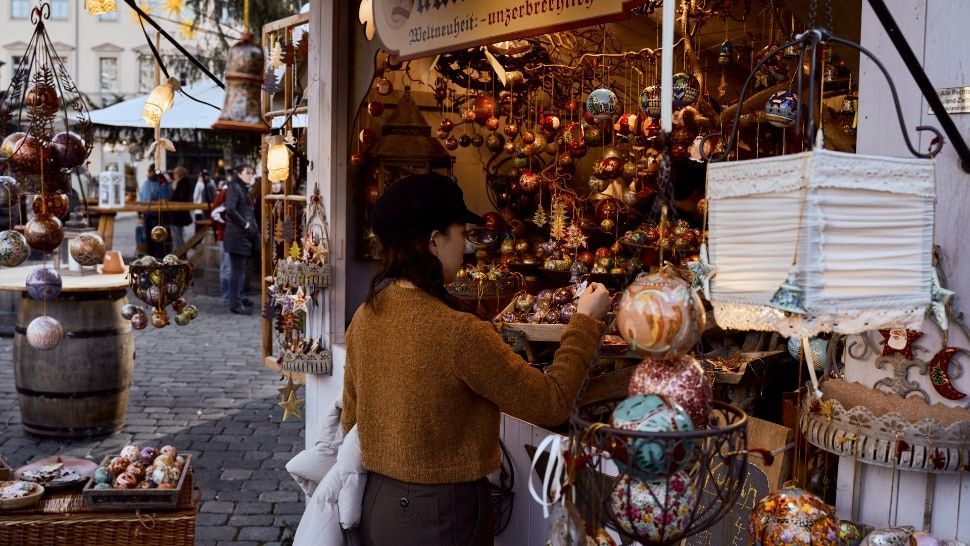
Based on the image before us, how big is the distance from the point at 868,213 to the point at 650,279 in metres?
0.37

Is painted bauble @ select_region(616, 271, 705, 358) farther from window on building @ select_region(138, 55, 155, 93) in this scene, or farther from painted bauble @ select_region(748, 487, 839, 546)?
window on building @ select_region(138, 55, 155, 93)

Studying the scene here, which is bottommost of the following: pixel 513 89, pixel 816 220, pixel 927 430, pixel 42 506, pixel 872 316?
pixel 42 506

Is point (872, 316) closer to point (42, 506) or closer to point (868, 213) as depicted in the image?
point (868, 213)

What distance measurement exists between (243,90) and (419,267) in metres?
1.24

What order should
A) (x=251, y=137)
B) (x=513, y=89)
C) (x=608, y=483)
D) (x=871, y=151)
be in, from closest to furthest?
(x=871, y=151) < (x=608, y=483) < (x=513, y=89) < (x=251, y=137)

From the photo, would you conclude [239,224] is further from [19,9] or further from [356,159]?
[19,9]

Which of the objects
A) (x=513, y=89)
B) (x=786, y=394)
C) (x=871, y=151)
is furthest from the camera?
(x=513, y=89)

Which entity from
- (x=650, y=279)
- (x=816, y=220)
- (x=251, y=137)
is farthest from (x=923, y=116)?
(x=251, y=137)

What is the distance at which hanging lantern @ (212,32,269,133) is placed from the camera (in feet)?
10.9

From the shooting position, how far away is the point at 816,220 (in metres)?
1.50

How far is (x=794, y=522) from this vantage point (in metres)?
2.04

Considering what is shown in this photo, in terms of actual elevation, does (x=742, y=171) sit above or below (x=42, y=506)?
above

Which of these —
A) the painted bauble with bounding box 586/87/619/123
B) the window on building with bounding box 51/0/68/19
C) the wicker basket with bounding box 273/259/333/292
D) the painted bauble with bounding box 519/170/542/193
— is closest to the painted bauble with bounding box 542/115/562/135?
the painted bauble with bounding box 519/170/542/193

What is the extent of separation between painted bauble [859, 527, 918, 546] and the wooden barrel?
5.31m
